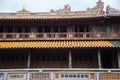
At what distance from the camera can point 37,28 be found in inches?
967

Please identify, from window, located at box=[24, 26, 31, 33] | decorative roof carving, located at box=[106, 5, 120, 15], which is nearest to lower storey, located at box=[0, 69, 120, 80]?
window, located at box=[24, 26, 31, 33]

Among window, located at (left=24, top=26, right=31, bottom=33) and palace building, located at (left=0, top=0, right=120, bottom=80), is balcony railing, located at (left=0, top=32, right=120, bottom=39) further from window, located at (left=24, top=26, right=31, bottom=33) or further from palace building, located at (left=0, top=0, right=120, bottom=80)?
window, located at (left=24, top=26, right=31, bottom=33)

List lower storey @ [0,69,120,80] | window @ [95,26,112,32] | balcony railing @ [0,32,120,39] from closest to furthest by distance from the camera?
lower storey @ [0,69,120,80] → balcony railing @ [0,32,120,39] → window @ [95,26,112,32]

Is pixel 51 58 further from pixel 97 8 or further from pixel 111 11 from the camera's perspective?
pixel 111 11

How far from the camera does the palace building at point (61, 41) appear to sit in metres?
22.2

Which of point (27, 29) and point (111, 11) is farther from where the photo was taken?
point (111, 11)

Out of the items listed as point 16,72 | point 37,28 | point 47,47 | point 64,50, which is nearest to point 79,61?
point 64,50

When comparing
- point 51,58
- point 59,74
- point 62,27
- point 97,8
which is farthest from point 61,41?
point 97,8

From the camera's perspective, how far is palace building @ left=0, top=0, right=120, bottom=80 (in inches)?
874

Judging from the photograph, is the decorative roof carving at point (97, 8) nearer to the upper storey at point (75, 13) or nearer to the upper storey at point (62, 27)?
the upper storey at point (75, 13)

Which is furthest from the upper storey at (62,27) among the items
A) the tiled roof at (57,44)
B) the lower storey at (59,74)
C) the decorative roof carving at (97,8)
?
the lower storey at (59,74)

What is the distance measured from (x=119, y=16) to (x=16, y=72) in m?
11.8

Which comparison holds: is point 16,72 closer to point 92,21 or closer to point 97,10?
point 92,21

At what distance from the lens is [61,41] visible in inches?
936
